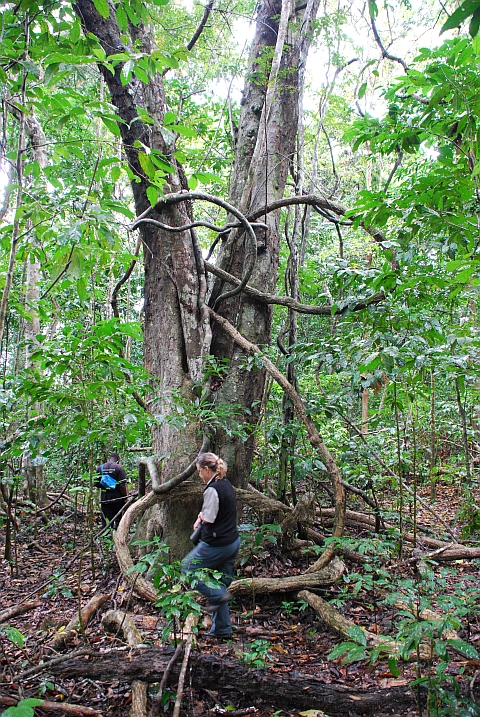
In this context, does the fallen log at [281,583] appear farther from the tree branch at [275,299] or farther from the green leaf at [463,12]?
the green leaf at [463,12]

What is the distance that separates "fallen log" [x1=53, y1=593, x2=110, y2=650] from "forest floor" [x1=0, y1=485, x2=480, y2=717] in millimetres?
56

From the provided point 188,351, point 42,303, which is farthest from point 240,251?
point 42,303

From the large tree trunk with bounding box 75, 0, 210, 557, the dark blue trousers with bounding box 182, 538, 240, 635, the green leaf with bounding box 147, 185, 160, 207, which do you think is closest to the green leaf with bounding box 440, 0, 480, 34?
the green leaf with bounding box 147, 185, 160, 207

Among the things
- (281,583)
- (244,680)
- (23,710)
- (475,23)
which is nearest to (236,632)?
(281,583)

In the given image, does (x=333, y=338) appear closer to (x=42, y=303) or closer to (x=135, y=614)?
(x=42, y=303)

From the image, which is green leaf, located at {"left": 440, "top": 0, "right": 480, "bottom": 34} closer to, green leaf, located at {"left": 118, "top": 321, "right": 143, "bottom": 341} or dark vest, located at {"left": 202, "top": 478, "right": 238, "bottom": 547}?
green leaf, located at {"left": 118, "top": 321, "right": 143, "bottom": 341}

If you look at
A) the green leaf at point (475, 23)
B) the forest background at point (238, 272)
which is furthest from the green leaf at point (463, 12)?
the forest background at point (238, 272)

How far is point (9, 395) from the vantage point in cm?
478

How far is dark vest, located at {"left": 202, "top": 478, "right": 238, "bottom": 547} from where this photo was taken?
13.1ft

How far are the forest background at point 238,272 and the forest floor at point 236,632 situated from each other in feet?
0.79

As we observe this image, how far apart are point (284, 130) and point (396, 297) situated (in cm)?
314

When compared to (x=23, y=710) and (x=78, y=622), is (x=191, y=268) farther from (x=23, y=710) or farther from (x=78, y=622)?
(x=23, y=710)

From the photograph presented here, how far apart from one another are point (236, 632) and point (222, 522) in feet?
2.84

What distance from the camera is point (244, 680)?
2936 millimetres
